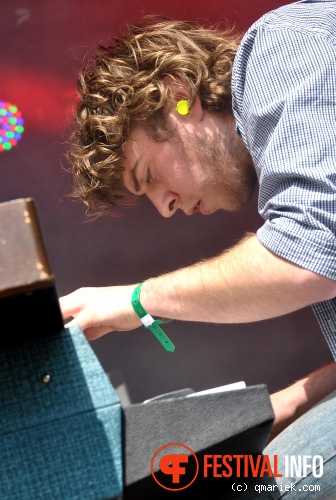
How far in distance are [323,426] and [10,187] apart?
3.91 ft

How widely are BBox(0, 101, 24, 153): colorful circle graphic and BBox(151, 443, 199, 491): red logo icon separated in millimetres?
1271

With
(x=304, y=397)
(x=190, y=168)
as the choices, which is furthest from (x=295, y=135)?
(x=304, y=397)

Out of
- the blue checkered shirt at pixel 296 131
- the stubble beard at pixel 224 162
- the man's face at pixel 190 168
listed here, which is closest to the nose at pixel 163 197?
the man's face at pixel 190 168

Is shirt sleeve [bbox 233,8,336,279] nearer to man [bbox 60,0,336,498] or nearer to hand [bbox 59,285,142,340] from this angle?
man [bbox 60,0,336,498]

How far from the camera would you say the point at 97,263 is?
1.88 m

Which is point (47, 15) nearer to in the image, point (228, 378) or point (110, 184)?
point (110, 184)

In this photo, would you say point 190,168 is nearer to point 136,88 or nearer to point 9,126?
point 136,88

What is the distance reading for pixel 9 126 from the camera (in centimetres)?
179

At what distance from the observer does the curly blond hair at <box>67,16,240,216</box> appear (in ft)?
4.56

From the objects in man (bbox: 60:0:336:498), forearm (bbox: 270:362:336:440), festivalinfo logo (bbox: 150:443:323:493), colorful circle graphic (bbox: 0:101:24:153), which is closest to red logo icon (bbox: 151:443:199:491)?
festivalinfo logo (bbox: 150:443:323:493)

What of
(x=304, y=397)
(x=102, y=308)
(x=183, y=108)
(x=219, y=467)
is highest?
(x=183, y=108)

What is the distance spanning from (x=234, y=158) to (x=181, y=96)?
A: 0.65ft

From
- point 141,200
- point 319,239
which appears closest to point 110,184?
point 141,200

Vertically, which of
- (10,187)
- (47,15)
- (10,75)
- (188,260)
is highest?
(47,15)
